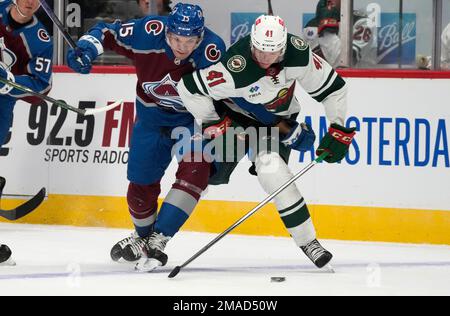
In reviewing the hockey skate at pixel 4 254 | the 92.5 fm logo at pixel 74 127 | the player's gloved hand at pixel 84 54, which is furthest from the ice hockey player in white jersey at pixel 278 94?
the 92.5 fm logo at pixel 74 127

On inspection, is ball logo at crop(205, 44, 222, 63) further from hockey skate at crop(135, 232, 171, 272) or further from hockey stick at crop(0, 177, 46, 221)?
hockey stick at crop(0, 177, 46, 221)

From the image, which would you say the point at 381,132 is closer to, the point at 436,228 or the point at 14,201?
the point at 436,228

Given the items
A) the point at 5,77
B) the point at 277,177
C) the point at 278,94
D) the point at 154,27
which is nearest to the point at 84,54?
the point at 154,27

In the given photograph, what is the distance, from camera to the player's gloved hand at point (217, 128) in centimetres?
535

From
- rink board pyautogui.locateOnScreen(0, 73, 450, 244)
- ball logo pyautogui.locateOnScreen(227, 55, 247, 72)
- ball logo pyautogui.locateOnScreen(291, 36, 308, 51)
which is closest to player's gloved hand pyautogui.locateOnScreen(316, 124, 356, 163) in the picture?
ball logo pyautogui.locateOnScreen(291, 36, 308, 51)

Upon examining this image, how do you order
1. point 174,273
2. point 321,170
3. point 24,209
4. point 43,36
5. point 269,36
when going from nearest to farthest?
point 269,36 < point 174,273 < point 43,36 < point 321,170 < point 24,209

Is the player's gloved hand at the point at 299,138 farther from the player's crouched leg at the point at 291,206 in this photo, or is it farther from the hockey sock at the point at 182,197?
the hockey sock at the point at 182,197

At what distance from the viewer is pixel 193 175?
546 centimetres

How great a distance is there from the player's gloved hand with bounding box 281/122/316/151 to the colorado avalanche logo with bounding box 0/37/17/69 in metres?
1.55

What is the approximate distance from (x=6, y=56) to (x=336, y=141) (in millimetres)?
1793

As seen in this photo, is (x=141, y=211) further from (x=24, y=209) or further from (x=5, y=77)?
(x=24, y=209)

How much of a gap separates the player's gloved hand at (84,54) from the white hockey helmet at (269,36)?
2.54 feet

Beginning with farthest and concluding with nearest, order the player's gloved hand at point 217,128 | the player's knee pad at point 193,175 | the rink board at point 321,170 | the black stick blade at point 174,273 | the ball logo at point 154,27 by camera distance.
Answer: the rink board at point 321,170, the ball logo at point 154,27, the player's knee pad at point 193,175, the player's gloved hand at point 217,128, the black stick blade at point 174,273
